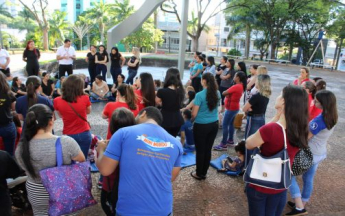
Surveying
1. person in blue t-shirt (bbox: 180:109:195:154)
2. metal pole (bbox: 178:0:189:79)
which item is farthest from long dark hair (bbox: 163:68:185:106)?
metal pole (bbox: 178:0:189:79)

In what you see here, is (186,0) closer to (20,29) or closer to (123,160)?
(123,160)

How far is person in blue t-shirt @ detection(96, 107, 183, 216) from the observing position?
Result: 1.82 meters

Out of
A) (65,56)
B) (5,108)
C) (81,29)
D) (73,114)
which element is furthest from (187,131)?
(81,29)

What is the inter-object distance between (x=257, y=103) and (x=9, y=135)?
11.1ft

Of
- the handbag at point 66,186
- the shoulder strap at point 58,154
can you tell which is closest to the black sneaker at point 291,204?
the handbag at point 66,186

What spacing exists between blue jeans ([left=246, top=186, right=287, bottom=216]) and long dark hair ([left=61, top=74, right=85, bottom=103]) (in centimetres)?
223

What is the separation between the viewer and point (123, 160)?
183cm

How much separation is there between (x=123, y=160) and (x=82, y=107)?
1810mm

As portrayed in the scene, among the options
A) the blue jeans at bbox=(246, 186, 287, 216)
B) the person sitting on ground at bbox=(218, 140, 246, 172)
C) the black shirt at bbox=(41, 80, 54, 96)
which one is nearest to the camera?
the blue jeans at bbox=(246, 186, 287, 216)

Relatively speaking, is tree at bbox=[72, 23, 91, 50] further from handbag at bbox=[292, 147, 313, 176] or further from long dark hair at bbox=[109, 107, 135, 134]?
handbag at bbox=[292, 147, 313, 176]

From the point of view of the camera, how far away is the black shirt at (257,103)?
13.3 ft

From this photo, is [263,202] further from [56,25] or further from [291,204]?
[56,25]

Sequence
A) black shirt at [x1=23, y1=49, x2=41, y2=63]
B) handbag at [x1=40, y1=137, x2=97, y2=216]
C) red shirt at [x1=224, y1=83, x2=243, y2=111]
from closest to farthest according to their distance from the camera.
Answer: handbag at [x1=40, y1=137, x2=97, y2=216] < red shirt at [x1=224, y1=83, x2=243, y2=111] < black shirt at [x1=23, y1=49, x2=41, y2=63]

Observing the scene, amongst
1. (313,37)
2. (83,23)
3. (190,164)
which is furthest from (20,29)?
(190,164)
